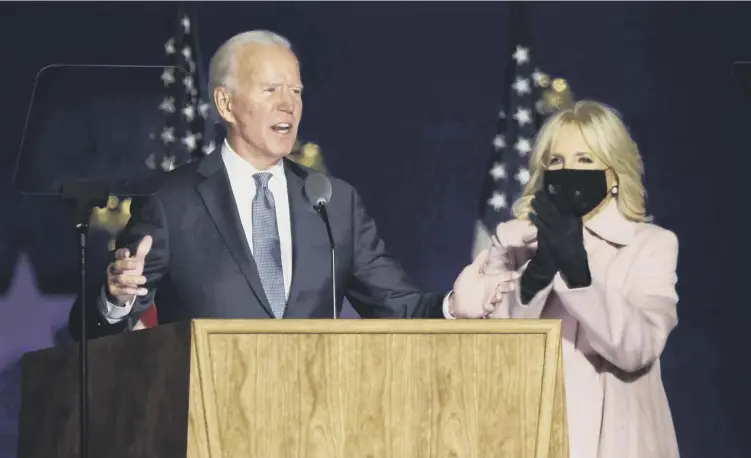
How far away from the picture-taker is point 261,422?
225 centimetres

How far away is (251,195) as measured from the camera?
3.31 metres

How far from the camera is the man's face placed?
132 inches

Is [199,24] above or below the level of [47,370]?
above

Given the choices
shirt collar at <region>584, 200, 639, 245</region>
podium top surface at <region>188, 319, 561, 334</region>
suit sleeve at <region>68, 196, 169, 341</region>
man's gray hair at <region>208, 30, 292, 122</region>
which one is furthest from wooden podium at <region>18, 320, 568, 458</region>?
man's gray hair at <region>208, 30, 292, 122</region>

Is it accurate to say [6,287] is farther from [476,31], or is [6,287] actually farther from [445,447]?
[445,447]

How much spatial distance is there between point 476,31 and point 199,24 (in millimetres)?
836

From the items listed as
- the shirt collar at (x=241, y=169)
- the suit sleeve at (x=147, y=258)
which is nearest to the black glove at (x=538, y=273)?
the shirt collar at (x=241, y=169)

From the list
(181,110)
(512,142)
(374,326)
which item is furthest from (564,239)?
(181,110)

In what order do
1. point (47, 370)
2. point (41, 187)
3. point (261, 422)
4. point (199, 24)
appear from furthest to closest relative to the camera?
point (199, 24), point (41, 187), point (47, 370), point (261, 422)

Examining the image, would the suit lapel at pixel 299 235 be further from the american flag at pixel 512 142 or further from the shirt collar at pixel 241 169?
the american flag at pixel 512 142

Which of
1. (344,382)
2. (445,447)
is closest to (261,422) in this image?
(344,382)

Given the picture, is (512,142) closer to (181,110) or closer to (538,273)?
(181,110)

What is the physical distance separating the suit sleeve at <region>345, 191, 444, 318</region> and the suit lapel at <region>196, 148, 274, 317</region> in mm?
279

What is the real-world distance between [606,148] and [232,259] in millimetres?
927
